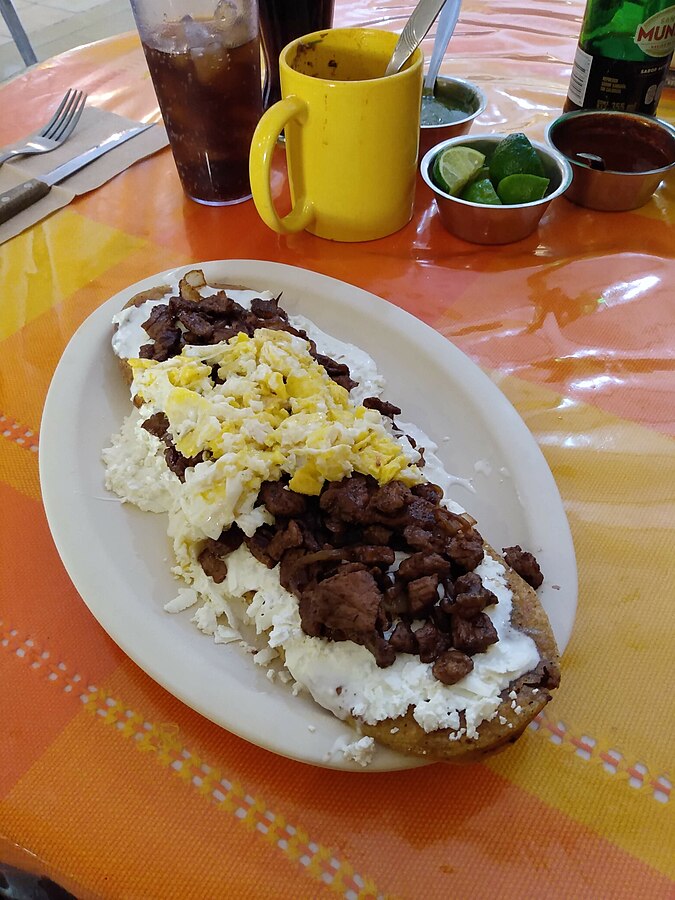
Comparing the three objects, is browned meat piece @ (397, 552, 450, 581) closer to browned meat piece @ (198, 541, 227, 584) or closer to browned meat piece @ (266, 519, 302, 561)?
browned meat piece @ (266, 519, 302, 561)

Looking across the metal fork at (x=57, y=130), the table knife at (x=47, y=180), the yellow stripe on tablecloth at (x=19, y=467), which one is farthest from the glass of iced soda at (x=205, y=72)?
the yellow stripe on tablecloth at (x=19, y=467)

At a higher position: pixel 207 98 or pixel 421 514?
pixel 207 98

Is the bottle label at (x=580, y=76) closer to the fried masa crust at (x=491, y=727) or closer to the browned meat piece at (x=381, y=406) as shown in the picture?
the browned meat piece at (x=381, y=406)

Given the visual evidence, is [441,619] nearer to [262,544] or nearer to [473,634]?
[473,634]

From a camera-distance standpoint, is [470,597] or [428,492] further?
[428,492]

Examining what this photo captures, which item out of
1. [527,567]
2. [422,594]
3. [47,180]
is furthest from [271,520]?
[47,180]

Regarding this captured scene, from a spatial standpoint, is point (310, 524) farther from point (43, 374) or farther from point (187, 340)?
point (43, 374)
